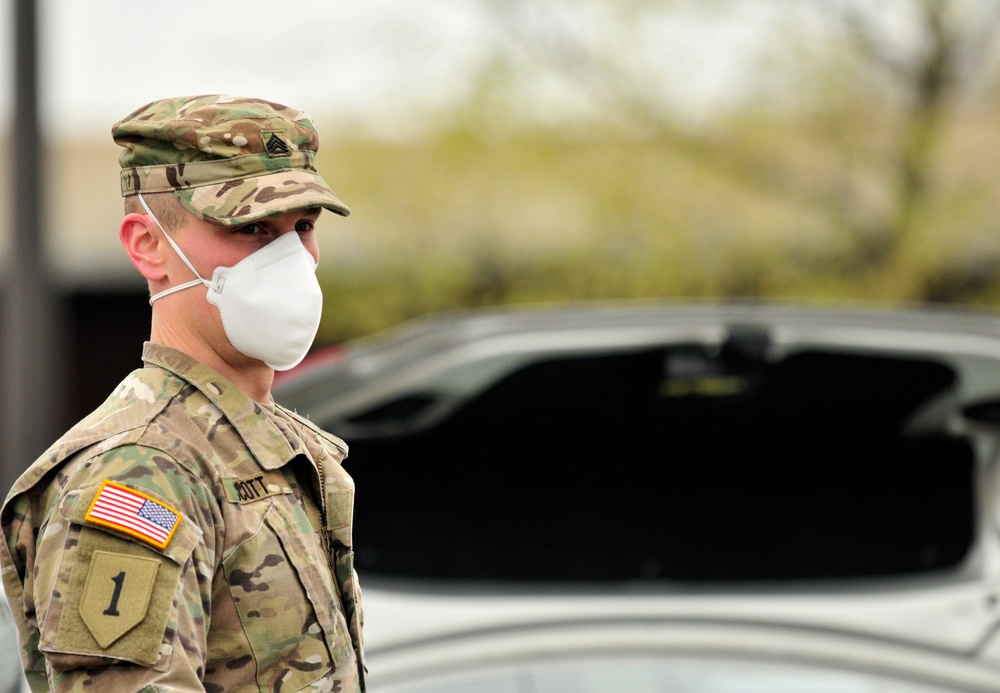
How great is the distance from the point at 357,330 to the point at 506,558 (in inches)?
152

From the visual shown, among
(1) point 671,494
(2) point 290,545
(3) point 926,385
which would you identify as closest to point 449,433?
(1) point 671,494

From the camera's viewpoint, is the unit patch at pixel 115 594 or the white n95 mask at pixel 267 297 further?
the white n95 mask at pixel 267 297

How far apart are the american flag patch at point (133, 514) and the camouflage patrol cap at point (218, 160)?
0.27m

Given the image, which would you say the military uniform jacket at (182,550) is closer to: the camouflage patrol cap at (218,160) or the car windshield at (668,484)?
the camouflage patrol cap at (218,160)

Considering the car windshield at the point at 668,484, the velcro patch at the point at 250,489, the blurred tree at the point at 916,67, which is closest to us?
the velcro patch at the point at 250,489

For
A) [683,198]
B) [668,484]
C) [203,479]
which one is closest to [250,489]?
[203,479]

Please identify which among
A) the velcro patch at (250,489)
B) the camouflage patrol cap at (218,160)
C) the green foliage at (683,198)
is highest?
the green foliage at (683,198)

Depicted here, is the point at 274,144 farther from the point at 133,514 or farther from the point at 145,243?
the point at 133,514

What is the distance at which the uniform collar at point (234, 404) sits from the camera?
1153mm

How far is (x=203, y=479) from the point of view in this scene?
1.10m

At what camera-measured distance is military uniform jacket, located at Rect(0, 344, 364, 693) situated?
1.01 meters

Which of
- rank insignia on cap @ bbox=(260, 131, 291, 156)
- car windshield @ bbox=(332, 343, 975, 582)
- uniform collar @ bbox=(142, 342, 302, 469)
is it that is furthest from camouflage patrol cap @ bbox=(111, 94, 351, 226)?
car windshield @ bbox=(332, 343, 975, 582)

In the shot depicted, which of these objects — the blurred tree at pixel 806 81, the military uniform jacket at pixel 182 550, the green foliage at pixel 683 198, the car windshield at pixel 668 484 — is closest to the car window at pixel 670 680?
the car windshield at pixel 668 484

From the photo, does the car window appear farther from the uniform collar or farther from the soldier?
the uniform collar
